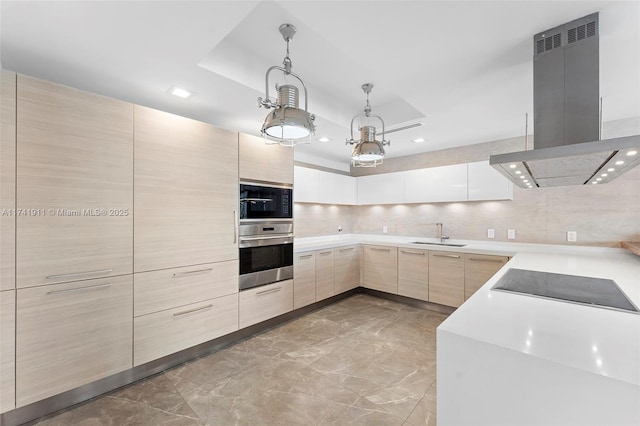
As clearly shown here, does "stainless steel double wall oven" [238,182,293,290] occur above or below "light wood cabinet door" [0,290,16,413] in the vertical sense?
above

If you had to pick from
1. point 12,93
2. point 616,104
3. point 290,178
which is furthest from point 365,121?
point 12,93

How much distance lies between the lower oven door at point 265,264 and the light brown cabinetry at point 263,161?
759 millimetres

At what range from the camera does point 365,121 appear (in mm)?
3021

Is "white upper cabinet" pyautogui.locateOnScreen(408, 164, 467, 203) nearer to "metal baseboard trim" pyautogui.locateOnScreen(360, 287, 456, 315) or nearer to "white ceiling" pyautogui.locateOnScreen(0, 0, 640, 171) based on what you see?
"white ceiling" pyautogui.locateOnScreen(0, 0, 640, 171)

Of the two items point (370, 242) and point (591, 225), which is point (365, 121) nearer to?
point (370, 242)

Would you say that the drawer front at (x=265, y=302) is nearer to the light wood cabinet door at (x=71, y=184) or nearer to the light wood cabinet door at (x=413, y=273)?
the light wood cabinet door at (x=71, y=184)

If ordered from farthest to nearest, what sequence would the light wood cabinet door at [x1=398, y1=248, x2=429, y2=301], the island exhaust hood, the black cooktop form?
the light wood cabinet door at [x1=398, y1=248, x2=429, y2=301] → the island exhaust hood → the black cooktop

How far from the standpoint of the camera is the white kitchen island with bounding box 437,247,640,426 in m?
0.73

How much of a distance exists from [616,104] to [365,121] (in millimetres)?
2261

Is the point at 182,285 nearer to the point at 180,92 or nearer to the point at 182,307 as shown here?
the point at 182,307

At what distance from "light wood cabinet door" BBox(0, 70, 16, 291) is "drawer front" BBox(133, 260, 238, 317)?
650 mm

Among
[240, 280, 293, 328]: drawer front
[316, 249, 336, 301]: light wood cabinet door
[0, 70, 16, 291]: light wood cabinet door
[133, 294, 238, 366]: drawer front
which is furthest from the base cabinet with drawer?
[316, 249, 336, 301]: light wood cabinet door

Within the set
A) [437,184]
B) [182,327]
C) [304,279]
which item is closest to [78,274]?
[182,327]

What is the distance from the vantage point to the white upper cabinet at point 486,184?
337cm
